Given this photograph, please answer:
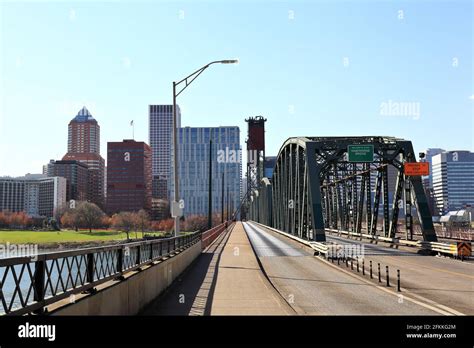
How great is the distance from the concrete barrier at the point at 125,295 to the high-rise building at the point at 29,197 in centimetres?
1657

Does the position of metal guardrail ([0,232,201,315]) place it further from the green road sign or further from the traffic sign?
the green road sign

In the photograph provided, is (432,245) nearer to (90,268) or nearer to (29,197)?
(29,197)

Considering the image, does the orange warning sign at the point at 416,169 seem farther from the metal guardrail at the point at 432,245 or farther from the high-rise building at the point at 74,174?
the high-rise building at the point at 74,174

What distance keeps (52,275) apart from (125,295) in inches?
150

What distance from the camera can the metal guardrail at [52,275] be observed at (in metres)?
5.95

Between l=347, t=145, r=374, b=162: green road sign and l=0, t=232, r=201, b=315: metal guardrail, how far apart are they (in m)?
32.2

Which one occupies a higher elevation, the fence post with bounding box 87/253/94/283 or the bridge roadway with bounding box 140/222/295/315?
the fence post with bounding box 87/253/94/283

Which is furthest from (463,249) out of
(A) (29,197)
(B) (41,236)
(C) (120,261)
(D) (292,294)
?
(A) (29,197)

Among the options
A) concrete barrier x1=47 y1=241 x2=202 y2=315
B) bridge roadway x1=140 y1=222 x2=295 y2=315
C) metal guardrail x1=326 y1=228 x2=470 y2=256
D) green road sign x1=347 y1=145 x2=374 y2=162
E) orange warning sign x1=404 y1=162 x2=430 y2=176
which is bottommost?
metal guardrail x1=326 y1=228 x2=470 y2=256

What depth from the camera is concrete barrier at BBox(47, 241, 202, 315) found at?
7321 mm

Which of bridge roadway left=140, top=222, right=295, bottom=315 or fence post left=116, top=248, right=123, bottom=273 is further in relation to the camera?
bridge roadway left=140, top=222, right=295, bottom=315

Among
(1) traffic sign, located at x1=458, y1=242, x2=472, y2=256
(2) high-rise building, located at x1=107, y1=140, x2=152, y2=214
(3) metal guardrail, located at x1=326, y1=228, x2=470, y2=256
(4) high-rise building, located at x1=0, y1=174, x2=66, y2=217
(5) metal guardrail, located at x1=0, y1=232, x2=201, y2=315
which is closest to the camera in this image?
(5) metal guardrail, located at x1=0, y1=232, x2=201, y2=315

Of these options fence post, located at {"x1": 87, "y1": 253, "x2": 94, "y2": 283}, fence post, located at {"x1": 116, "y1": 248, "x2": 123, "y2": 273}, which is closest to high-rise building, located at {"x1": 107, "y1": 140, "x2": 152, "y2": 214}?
fence post, located at {"x1": 116, "y1": 248, "x2": 123, "y2": 273}
